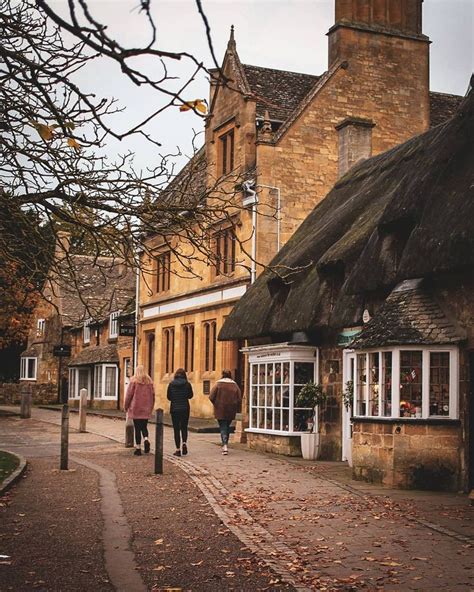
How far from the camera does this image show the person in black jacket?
1955 centimetres

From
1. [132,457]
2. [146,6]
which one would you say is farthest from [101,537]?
[132,457]

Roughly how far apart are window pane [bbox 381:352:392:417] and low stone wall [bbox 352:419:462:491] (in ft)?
1.05

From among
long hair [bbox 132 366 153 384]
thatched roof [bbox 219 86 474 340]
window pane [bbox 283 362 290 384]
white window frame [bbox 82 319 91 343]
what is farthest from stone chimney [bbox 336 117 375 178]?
white window frame [bbox 82 319 91 343]

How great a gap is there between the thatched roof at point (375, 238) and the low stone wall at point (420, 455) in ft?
7.98

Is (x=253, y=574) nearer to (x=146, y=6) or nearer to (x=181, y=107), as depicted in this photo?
(x=181, y=107)

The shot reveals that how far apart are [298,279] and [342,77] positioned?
13973mm

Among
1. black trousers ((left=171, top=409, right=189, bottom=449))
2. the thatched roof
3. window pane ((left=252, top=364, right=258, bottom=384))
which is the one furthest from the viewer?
window pane ((left=252, top=364, right=258, bottom=384))

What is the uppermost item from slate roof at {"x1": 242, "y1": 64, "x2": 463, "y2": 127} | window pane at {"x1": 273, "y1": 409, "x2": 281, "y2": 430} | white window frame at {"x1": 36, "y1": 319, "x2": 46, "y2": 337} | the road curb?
slate roof at {"x1": 242, "y1": 64, "x2": 463, "y2": 127}

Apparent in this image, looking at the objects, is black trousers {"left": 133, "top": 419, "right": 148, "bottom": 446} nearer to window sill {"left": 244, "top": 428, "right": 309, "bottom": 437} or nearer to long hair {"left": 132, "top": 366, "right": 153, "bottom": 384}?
long hair {"left": 132, "top": 366, "right": 153, "bottom": 384}

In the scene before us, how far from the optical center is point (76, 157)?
33.1 ft

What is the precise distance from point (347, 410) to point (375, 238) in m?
4.10

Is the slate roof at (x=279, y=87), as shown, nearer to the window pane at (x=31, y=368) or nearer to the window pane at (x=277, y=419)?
the window pane at (x=277, y=419)

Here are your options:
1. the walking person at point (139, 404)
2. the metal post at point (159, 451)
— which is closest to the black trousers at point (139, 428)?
the walking person at point (139, 404)

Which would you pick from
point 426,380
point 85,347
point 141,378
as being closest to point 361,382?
point 426,380
